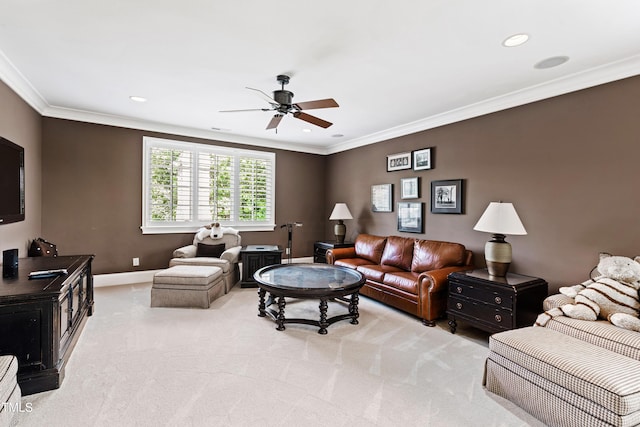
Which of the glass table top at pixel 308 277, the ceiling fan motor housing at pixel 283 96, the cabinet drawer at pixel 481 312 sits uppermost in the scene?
the ceiling fan motor housing at pixel 283 96

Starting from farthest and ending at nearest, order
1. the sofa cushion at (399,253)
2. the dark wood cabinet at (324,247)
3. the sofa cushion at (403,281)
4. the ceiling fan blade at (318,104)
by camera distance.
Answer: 1. the dark wood cabinet at (324,247)
2. the sofa cushion at (399,253)
3. the sofa cushion at (403,281)
4. the ceiling fan blade at (318,104)

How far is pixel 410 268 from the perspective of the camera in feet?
14.5

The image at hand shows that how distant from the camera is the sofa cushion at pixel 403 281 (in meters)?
3.69

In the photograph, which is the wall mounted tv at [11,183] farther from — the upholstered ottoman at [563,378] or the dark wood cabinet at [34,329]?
the upholstered ottoman at [563,378]

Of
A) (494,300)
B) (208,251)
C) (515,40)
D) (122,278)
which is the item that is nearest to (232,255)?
(208,251)

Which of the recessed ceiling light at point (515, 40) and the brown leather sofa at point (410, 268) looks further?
the brown leather sofa at point (410, 268)

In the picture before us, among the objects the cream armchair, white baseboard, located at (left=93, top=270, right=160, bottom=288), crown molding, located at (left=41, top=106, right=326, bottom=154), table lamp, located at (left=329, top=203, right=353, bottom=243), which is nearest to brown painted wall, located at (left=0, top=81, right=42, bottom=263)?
crown molding, located at (left=41, top=106, right=326, bottom=154)

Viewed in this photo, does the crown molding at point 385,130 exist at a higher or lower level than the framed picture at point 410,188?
higher

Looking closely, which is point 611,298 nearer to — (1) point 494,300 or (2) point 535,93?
(1) point 494,300

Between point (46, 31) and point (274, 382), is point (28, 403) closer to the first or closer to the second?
point (274, 382)

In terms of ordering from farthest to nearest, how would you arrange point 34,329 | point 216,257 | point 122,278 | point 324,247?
point 324,247, point 216,257, point 122,278, point 34,329

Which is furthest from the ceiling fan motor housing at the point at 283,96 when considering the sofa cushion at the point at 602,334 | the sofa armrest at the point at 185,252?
the sofa cushion at the point at 602,334

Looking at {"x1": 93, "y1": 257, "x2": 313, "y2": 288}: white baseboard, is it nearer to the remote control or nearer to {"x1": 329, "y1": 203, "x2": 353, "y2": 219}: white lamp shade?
the remote control

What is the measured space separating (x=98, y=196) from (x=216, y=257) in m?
2.00
